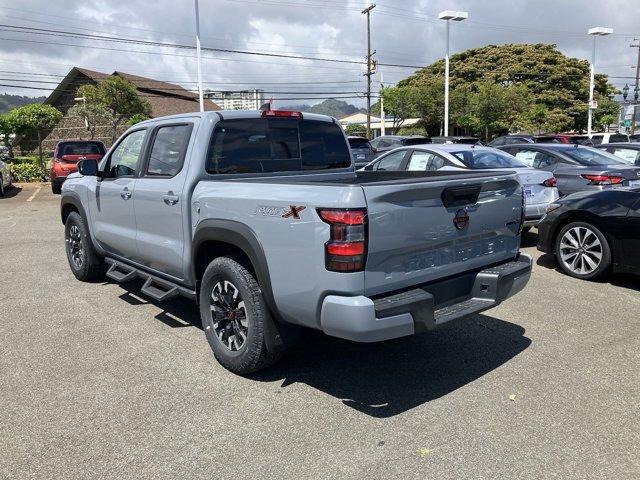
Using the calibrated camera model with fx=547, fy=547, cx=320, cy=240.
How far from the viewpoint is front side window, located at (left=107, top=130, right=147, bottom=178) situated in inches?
203

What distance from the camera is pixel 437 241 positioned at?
352 centimetres

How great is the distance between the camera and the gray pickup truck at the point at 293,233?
314 cm

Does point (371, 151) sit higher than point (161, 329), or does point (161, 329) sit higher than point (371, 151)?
point (371, 151)

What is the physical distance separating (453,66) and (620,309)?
6085 cm

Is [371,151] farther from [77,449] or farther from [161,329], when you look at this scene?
[77,449]

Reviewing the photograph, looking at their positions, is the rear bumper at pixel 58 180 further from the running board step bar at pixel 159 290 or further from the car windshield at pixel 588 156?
the car windshield at pixel 588 156

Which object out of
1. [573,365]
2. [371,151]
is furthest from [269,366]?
[371,151]

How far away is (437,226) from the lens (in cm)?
350

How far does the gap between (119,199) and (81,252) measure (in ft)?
5.32

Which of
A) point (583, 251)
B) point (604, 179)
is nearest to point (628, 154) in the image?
point (604, 179)

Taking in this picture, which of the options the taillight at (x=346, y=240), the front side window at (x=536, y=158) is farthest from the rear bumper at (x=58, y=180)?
the taillight at (x=346, y=240)

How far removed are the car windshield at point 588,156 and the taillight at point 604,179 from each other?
0.68m

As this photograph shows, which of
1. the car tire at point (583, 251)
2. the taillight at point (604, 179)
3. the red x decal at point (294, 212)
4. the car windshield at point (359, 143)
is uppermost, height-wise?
the car windshield at point (359, 143)

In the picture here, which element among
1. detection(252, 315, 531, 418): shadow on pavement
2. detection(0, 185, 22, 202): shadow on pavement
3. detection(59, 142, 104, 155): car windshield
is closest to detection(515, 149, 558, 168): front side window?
detection(252, 315, 531, 418): shadow on pavement
